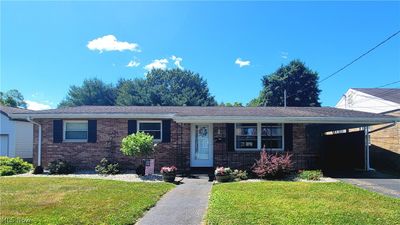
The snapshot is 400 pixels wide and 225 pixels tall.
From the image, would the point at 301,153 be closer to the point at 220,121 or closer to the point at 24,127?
the point at 220,121

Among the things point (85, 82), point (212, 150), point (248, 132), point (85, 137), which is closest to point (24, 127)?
point (85, 137)

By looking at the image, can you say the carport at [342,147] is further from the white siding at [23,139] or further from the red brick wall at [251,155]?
the white siding at [23,139]

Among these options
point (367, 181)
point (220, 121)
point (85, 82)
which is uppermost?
point (85, 82)

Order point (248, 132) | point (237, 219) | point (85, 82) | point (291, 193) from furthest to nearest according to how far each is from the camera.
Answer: point (85, 82)
point (248, 132)
point (291, 193)
point (237, 219)

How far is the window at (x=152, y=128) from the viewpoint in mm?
15342

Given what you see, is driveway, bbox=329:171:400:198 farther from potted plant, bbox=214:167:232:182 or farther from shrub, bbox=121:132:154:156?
shrub, bbox=121:132:154:156

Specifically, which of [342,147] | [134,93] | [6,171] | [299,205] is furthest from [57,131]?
[134,93]

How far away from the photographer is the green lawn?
264 inches

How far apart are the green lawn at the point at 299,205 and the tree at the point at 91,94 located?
37.8 meters

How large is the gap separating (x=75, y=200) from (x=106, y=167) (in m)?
6.21

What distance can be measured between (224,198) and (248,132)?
21.5ft

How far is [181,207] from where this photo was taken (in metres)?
7.90

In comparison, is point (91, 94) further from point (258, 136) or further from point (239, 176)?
point (239, 176)

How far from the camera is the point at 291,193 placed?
30.8 feet
